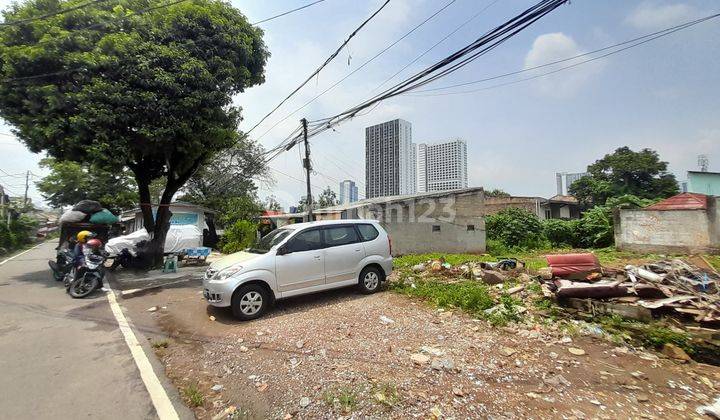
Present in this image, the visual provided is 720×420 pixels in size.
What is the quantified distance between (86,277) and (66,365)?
5139mm

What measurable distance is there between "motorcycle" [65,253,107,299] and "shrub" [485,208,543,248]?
18258 millimetres

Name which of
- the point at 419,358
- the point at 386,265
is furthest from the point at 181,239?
the point at 419,358

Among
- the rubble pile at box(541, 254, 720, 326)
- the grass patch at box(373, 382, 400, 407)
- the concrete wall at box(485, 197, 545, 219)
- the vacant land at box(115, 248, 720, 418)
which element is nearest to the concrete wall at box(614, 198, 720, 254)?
the rubble pile at box(541, 254, 720, 326)

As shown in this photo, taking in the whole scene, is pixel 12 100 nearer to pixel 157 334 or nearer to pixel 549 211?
pixel 157 334

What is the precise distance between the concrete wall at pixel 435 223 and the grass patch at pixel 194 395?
521 inches

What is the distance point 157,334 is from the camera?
5695 mm

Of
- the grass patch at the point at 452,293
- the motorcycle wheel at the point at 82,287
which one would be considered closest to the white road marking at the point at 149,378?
the motorcycle wheel at the point at 82,287

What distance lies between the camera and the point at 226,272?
6.11 meters

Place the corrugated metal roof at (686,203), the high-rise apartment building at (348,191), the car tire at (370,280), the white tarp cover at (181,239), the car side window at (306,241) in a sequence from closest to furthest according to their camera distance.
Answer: the car side window at (306,241)
the car tire at (370,280)
the corrugated metal roof at (686,203)
the white tarp cover at (181,239)
the high-rise apartment building at (348,191)

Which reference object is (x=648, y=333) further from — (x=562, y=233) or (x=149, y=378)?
(x=562, y=233)

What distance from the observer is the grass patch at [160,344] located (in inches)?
199

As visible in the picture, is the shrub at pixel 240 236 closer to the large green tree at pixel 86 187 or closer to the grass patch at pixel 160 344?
the grass patch at pixel 160 344

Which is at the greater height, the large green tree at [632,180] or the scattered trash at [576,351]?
the large green tree at [632,180]

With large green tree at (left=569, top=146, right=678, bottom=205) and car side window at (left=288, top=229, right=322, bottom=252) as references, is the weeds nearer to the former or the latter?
car side window at (left=288, top=229, right=322, bottom=252)
